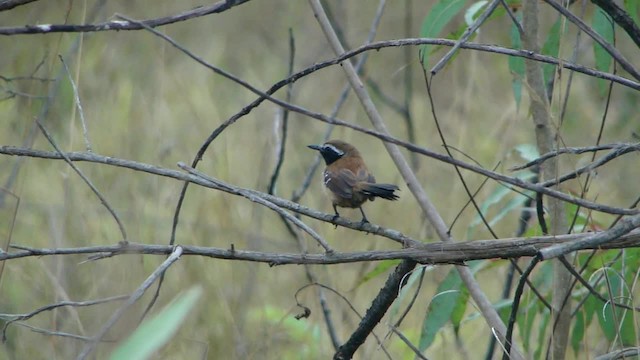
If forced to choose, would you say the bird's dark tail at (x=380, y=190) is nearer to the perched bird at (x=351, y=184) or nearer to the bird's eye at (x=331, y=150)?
the perched bird at (x=351, y=184)

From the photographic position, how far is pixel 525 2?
3.16m

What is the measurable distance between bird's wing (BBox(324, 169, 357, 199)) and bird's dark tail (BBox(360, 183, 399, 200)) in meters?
0.10

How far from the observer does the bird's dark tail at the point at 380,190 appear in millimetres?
3891

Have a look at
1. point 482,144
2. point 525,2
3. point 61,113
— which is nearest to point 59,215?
point 61,113

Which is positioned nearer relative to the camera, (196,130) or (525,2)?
(525,2)

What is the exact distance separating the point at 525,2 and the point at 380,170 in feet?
15.2

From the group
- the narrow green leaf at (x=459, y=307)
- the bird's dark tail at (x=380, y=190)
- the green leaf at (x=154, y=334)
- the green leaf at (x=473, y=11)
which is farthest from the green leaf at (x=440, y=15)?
the green leaf at (x=154, y=334)

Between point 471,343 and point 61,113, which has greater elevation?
point 61,113

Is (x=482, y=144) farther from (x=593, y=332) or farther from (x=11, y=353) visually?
(x=11, y=353)

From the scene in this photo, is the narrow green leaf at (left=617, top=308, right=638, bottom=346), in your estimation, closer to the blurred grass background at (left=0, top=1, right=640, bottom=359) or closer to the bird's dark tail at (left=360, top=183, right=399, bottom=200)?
the blurred grass background at (left=0, top=1, right=640, bottom=359)

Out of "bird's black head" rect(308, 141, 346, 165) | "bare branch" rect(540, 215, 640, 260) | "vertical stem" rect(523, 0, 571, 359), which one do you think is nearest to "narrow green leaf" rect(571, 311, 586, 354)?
"vertical stem" rect(523, 0, 571, 359)

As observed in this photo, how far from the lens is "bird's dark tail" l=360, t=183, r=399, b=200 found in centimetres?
389

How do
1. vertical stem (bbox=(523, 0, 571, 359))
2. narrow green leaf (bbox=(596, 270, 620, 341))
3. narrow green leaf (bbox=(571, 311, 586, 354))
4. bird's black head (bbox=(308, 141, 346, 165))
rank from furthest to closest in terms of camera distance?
bird's black head (bbox=(308, 141, 346, 165)) < narrow green leaf (bbox=(571, 311, 586, 354)) < narrow green leaf (bbox=(596, 270, 620, 341)) < vertical stem (bbox=(523, 0, 571, 359))

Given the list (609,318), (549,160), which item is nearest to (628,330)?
(609,318)
